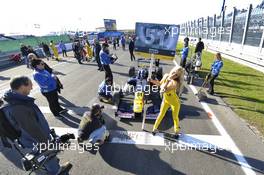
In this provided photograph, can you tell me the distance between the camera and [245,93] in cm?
870

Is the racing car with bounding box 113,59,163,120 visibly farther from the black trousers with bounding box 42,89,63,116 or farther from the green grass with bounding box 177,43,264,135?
the green grass with bounding box 177,43,264,135

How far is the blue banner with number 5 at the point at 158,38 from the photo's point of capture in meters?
6.67

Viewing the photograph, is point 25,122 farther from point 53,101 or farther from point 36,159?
point 53,101

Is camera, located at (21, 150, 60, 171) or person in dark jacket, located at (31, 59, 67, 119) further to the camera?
person in dark jacket, located at (31, 59, 67, 119)

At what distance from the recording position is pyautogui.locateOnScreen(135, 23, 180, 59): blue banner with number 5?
667cm

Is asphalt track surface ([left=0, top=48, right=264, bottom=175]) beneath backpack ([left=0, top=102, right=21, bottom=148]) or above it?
beneath

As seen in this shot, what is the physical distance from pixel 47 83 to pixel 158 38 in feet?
13.4

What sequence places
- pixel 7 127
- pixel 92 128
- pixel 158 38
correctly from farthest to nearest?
pixel 158 38, pixel 92 128, pixel 7 127

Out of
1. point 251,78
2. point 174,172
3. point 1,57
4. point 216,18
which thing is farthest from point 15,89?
point 216,18

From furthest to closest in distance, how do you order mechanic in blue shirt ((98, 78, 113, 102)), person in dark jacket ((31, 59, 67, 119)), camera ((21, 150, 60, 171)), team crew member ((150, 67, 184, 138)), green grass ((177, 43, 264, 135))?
mechanic in blue shirt ((98, 78, 113, 102)) < green grass ((177, 43, 264, 135)) < person in dark jacket ((31, 59, 67, 119)) < team crew member ((150, 67, 184, 138)) < camera ((21, 150, 60, 171))

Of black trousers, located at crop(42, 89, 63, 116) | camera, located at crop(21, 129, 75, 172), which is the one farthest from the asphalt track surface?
camera, located at crop(21, 129, 75, 172)

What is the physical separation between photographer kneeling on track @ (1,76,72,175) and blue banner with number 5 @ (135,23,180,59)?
4905mm

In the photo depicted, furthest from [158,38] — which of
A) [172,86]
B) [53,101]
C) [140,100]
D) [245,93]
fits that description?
[245,93]

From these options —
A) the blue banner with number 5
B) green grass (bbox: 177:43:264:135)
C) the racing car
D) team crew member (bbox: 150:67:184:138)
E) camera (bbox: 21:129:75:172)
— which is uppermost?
the blue banner with number 5
